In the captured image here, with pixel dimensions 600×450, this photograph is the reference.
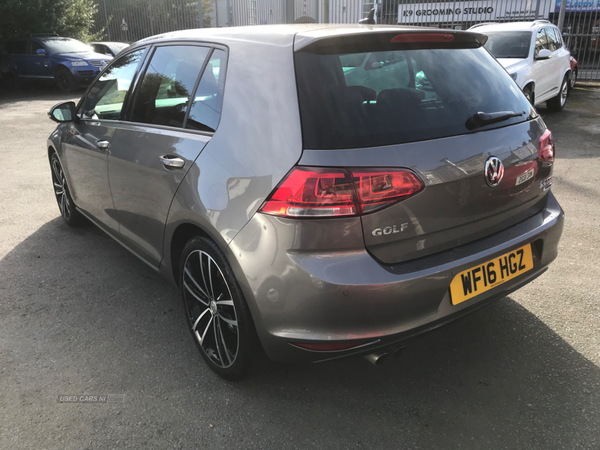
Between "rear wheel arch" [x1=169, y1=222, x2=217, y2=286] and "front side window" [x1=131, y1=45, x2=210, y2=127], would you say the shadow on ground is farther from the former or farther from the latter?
"front side window" [x1=131, y1=45, x2=210, y2=127]

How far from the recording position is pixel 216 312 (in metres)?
2.48

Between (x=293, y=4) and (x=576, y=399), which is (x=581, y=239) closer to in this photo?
(x=576, y=399)

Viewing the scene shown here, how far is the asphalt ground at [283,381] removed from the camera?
218cm

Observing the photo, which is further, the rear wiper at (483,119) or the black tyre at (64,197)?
the black tyre at (64,197)

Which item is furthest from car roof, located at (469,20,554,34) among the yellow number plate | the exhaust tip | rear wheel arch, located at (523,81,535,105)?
the exhaust tip

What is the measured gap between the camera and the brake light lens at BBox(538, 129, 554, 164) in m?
2.49

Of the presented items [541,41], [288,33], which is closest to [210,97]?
[288,33]

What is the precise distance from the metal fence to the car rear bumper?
15.9 meters

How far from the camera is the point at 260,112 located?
83.0 inches

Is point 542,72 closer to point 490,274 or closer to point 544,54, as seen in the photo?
point 544,54

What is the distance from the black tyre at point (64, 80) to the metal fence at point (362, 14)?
704cm

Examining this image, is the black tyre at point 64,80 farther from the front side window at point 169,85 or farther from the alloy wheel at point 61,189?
the front side window at point 169,85

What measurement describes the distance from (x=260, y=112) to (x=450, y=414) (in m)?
1.54

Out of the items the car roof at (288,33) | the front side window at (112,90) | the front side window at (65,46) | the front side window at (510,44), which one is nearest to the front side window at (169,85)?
the car roof at (288,33)
